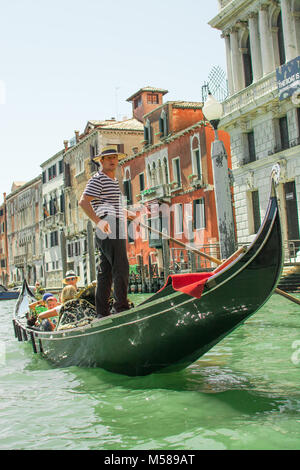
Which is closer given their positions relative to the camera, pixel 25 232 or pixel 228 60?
pixel 228 60

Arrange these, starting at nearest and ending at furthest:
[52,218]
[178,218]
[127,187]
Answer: [178,218] < [127,187] < [52,218]

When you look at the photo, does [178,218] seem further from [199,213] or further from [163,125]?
[163,125]

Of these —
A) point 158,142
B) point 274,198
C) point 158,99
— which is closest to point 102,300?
point 274,198

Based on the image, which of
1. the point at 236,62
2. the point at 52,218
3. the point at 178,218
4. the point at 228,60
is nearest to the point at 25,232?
the point at 52,218

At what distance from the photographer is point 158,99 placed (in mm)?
25797

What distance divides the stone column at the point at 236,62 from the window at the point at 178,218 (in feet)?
16.8

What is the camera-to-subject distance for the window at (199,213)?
18.1m

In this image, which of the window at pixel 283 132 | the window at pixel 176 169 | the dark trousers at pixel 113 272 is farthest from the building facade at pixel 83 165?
the dark trousers at pixel 113 272

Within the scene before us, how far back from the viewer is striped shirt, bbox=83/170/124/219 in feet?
12.2

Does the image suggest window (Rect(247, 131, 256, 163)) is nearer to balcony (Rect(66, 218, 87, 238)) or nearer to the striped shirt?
the striped shirt

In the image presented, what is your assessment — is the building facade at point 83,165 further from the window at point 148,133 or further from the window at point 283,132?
the window at point 283,132

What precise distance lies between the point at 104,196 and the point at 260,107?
1168cm

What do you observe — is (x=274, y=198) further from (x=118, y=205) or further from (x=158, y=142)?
(x=158, y=142)

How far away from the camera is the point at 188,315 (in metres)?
3.29
